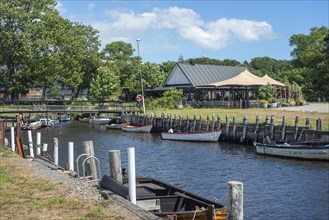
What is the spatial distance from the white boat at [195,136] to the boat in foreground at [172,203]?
27104 mm

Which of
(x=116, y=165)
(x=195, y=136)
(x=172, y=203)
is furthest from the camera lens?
(x=195, y=136)

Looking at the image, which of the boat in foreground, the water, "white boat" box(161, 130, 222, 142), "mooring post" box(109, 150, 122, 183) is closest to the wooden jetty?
"white boat" box(161, 130, 222, 142)

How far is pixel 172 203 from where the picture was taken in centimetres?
1312

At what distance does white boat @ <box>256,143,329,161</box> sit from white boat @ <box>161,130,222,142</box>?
9395 mm

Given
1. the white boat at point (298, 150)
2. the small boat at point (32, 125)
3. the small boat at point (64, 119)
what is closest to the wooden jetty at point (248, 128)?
the white boat at point (298, 150)

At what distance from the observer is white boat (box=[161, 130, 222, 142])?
4131cm

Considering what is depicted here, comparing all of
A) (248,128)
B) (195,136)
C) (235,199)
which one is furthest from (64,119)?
(235,199)

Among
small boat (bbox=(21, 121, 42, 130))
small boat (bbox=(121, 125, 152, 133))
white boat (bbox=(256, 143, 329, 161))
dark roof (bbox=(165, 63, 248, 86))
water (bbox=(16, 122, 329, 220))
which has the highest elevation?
dark roof (bbox=(165, 63, 248, 86))

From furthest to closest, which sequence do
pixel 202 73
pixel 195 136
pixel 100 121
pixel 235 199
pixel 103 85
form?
pixel 103 85 < pixel 202 73 < pixel 100 121 < pixel 195 136 < pixel 235 199

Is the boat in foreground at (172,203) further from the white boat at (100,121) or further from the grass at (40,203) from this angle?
the white boat at (100,121)

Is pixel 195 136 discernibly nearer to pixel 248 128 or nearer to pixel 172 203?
pixel 248 128

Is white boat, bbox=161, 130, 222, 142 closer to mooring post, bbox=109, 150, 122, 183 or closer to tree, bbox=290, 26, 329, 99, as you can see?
mooring post, bbox=109, 150, 122, 183

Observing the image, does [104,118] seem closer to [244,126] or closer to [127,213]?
[244,126]

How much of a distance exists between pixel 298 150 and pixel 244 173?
5.97 m
